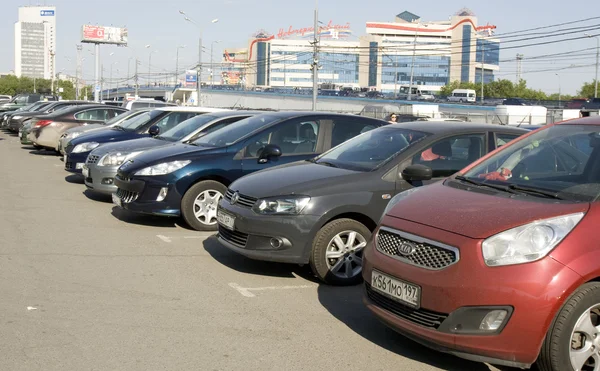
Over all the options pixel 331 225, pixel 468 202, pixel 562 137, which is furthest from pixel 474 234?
pixel 331 225

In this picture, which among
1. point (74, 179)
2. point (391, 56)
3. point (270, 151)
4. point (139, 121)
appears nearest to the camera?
point (270, 151)

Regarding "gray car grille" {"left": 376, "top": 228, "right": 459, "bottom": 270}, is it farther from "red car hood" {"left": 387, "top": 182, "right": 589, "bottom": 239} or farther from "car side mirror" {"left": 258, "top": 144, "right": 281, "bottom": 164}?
"car side mirror" {"left": 258, "top": 144, "right": 281, "bottom": 164}

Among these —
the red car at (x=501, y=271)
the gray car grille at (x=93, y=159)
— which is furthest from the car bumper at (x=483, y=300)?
the gray car grille at (x=93, y=159)

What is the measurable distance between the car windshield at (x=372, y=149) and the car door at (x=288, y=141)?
139 cm

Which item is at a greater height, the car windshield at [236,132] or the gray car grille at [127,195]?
the car windshield at [236,132]

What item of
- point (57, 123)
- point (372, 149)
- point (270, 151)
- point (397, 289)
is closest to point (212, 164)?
point (270, 151)

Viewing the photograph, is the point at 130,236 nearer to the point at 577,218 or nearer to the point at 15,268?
the point at 15,268

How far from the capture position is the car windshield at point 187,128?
456 inches

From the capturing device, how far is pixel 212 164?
927 centimetres

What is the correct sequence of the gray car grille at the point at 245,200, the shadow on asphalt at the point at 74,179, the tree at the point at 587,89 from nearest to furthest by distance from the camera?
the gray car grille at the point at 245,200 → the shadow on asphalt at the point at 74,179 → the tree at the point at 587,89

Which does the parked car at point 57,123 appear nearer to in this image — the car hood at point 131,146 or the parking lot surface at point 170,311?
the car hood at point 131,146

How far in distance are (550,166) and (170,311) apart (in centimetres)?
331

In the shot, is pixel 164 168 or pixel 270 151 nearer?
pixel 270 151

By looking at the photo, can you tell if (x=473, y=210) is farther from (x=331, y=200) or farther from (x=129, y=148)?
(x=129, y=148)
